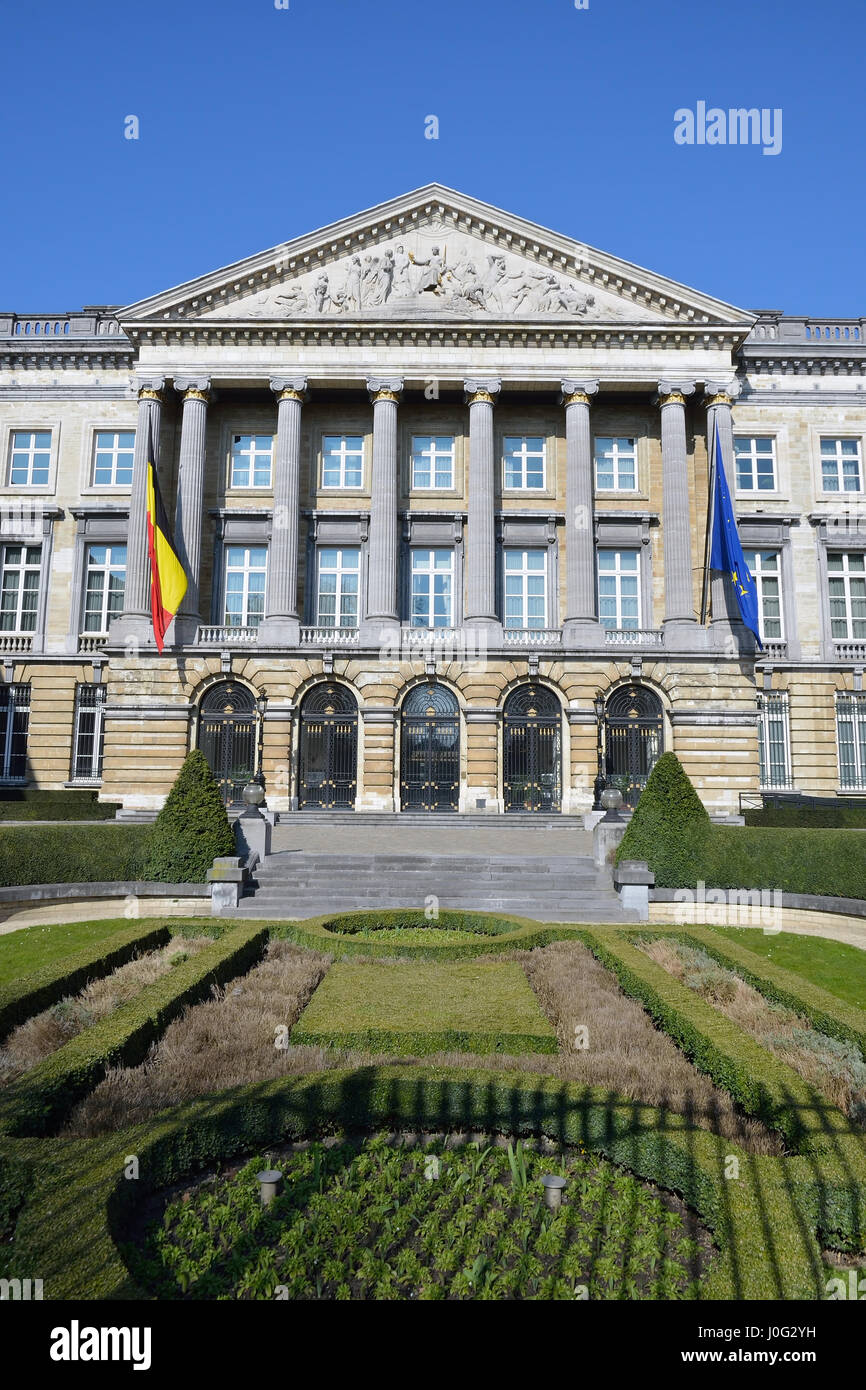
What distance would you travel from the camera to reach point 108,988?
1149 cm

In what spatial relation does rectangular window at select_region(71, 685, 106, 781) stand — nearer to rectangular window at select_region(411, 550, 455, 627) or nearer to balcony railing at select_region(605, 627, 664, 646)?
rectangular window at select_region(411, 550, 455, 627)

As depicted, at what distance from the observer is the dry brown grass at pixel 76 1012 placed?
29.0 ft

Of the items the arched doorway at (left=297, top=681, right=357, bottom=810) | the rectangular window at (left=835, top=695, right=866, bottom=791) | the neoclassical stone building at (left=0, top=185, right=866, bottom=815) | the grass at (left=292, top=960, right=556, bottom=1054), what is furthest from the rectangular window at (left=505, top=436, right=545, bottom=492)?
the grass at (left=292, top=960, right=556, bottom=1054)

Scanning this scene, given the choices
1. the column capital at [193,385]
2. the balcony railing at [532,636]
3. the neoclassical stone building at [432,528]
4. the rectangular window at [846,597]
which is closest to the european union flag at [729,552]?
the neoclassical stone building at [432,528]

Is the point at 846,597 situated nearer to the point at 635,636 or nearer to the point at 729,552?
the point at 729,552

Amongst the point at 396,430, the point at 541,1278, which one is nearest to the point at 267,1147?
the point at 541,1278

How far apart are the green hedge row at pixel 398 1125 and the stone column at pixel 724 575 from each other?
86.9ft

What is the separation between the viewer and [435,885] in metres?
19.5

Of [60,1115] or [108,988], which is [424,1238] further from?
[108,988]

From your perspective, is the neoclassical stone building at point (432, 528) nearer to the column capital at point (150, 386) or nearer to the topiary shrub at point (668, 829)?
the column capital at point (150, 386)

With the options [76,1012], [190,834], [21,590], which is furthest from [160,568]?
[76,1012]

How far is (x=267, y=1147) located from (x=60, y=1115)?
1919mm

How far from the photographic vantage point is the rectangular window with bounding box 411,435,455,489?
35.2 meters
